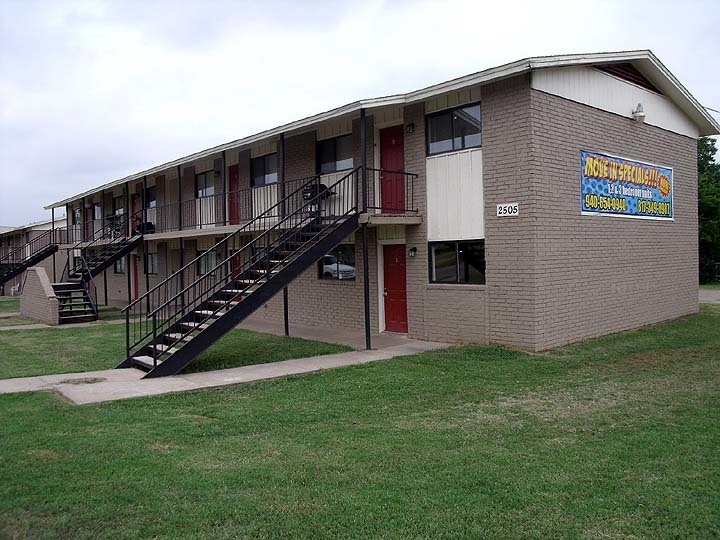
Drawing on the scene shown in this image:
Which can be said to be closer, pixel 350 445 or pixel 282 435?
pixel 350 445

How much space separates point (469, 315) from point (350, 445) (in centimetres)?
668

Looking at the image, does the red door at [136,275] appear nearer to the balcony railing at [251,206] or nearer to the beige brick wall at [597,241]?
the balcony railing at [251,206]

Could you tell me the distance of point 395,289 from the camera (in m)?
14.3

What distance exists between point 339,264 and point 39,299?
32.8 feet

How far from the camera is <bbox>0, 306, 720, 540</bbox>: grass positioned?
4344 millimetres

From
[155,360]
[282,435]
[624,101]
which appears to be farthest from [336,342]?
[624,101]

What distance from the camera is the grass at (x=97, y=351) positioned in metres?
10.9

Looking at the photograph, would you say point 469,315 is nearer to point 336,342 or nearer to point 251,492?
point 336,342

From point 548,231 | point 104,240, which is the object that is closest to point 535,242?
point 548,231

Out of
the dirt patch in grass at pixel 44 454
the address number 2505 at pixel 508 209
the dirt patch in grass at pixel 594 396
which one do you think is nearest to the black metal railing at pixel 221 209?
the address number 2505 at pixel 508 209

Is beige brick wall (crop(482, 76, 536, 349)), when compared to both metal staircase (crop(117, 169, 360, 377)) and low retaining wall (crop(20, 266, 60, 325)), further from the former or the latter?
low retaining wall (crop(20, 266, 60, 325))

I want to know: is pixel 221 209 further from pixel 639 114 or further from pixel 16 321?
pixel 639 114

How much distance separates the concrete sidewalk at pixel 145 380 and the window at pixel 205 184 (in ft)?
37.9

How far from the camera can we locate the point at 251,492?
491 centimetres
